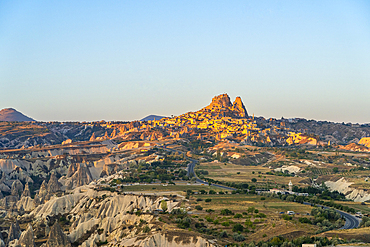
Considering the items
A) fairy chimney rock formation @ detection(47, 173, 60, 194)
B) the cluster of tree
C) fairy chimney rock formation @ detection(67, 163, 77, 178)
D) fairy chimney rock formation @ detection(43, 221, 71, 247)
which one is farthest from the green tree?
fairy chimney rock formation @ detection(67, 163, 77, 178)

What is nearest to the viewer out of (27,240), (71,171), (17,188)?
(27,240)

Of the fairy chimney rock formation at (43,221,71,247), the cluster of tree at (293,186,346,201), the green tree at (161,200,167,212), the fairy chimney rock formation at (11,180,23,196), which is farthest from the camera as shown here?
the fairy chimney rock formation at (11,180,23,196)

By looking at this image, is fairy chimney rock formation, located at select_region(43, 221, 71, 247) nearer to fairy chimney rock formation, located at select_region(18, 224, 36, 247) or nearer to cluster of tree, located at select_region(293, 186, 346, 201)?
fairy chimney rock formation, located at select_region(18, 224, 36, 247)

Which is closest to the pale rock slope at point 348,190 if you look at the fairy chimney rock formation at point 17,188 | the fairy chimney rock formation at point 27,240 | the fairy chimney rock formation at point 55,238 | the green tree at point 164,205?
the green tree at point 164,205

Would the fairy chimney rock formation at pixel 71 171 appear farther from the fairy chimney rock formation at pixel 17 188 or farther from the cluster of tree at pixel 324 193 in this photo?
the cluster of tree at pixel 324 193

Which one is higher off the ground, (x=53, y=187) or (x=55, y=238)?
(x=53, y=187)

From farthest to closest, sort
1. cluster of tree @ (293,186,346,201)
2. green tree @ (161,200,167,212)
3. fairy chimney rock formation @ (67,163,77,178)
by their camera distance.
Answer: fairy chimney rock formation @ (67,163,77,178), cluster of tree @ (293,186,346,201), green tree @ (161,200,167,212)

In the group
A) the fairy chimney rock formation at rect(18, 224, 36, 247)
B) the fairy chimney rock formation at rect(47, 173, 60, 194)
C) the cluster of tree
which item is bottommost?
the fairy chimney rock formation at rect(18, 224, 36, 247)

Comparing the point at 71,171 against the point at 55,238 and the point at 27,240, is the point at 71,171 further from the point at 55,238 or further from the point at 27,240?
the point at 55,238

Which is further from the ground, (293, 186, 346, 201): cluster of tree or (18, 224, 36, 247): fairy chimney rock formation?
(293, 186, 346, 201): cluster of tree

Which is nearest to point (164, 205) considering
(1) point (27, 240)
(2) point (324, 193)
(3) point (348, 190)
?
(1) point (27, 240)

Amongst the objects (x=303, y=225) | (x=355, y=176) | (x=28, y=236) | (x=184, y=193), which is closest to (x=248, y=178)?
(x=355, y=176)

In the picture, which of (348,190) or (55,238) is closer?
(55,238)

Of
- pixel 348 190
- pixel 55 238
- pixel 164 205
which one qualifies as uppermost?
pixel 348 190
